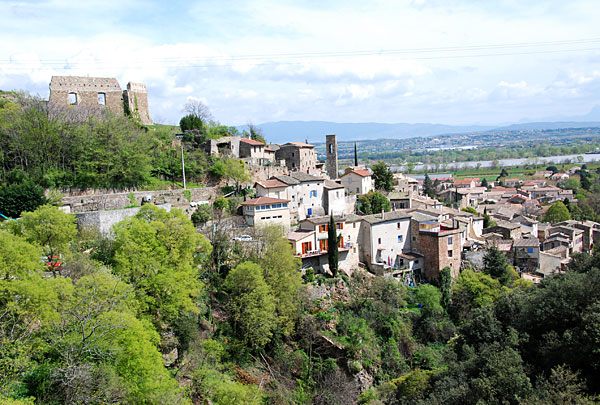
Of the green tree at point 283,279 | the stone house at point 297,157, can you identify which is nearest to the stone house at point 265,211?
the green tree at point 283,279

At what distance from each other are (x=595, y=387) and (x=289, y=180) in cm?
2494

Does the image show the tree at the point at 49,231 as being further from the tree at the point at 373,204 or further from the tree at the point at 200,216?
the tree at the point at 373,204

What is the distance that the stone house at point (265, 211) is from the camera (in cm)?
3384

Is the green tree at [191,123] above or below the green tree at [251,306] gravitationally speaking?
above

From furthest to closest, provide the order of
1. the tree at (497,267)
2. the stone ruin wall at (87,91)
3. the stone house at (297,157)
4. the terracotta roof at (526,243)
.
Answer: the stone house at (297,157) → the terracotta roof at (526,243) → the stone ruin wall at (87,91) → the tree at (497,267)

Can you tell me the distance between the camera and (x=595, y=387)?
18.4 meters

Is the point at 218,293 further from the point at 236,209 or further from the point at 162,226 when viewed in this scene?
the point at 236,209

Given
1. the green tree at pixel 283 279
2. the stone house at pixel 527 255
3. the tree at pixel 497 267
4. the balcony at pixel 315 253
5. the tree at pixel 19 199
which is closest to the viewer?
the green tree at pixel 283 279

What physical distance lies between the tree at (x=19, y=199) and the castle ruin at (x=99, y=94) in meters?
11.5

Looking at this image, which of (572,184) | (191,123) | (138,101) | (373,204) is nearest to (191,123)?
(191,123)

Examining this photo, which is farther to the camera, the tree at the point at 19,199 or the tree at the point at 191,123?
the tree at the point at 191,123

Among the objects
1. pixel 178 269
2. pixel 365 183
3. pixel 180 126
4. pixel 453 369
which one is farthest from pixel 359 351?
pixel 180 126

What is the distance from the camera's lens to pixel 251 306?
2534cm

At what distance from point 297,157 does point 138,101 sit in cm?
1569
